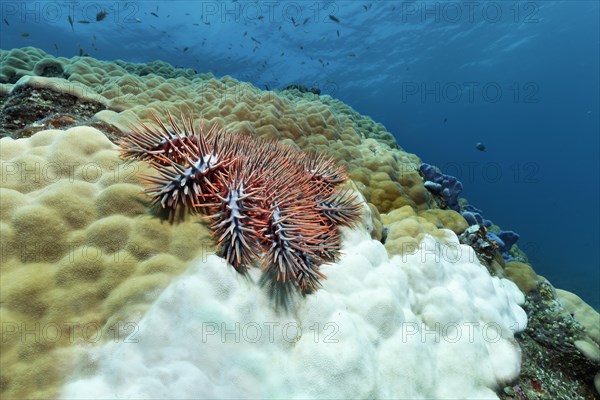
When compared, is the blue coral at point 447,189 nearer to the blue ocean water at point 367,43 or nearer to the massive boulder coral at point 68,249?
the massive boulder coral at point 68,249

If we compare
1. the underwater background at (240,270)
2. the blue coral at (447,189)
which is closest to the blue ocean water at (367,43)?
the blue coral at (447,189)

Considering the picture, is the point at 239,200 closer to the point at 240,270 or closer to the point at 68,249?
the point at 240,270

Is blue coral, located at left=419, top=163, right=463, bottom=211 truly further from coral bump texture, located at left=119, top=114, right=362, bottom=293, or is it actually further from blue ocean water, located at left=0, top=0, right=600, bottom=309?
blue ocean water, located at left=0, top=0, right=600, bottom=309

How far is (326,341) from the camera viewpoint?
→ 7.74 feet

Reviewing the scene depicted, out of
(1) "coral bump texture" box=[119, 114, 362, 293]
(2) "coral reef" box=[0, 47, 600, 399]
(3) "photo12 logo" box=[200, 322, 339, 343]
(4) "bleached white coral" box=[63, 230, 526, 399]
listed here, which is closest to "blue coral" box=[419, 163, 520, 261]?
(2) "coral reef" box=[0, 47, 600, 399]

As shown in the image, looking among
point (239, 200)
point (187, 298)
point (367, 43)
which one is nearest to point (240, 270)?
point (187, 298)

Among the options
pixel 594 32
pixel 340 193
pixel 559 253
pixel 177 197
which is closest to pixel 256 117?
pixel 340 193

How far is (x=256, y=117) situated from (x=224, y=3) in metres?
36.4

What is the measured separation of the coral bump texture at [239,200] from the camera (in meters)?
2.28

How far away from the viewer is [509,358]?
10.8ft

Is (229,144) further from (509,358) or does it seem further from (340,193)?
(509,358)

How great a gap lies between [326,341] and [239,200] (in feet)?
3.93

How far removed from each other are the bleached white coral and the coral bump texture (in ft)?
0.63

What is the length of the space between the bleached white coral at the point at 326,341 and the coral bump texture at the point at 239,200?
191mm
